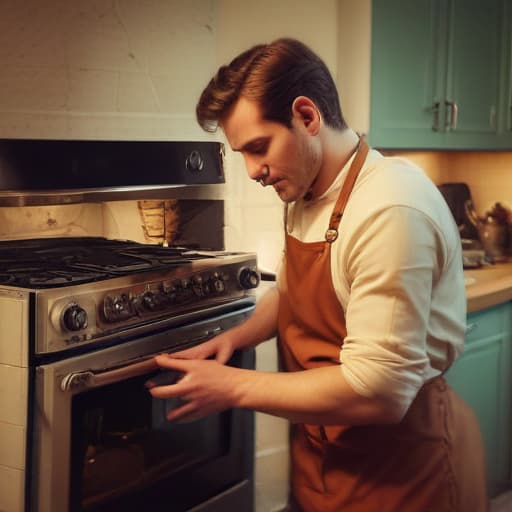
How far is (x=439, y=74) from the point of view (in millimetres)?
2752

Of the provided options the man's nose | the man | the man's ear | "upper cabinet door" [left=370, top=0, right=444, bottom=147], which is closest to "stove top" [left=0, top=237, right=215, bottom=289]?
the man

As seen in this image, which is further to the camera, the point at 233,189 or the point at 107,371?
the point at 233,189

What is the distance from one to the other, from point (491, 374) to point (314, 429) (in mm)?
1424

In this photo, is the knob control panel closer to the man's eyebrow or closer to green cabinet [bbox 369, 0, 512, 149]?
the man's eyebrow

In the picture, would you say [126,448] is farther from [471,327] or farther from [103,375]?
[471,327]

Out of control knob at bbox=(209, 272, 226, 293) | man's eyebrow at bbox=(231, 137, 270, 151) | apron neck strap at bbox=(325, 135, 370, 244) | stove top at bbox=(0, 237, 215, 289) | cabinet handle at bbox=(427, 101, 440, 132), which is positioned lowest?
control knob at bbox=(209, 272, 226, 293)

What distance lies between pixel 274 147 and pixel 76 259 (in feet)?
2.15

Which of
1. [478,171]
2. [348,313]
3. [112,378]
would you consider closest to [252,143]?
[348,313]

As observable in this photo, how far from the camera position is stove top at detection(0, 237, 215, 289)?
1531 mm

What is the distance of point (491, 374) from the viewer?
107 inches

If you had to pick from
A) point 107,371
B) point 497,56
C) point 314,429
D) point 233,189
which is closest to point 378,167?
point 314,429

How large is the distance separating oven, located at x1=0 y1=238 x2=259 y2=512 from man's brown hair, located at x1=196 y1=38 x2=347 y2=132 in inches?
17.5

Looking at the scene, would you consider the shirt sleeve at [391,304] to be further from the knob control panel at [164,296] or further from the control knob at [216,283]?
the control knob at [216,283]

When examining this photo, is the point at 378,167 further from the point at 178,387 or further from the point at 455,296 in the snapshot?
the point at 178,387
